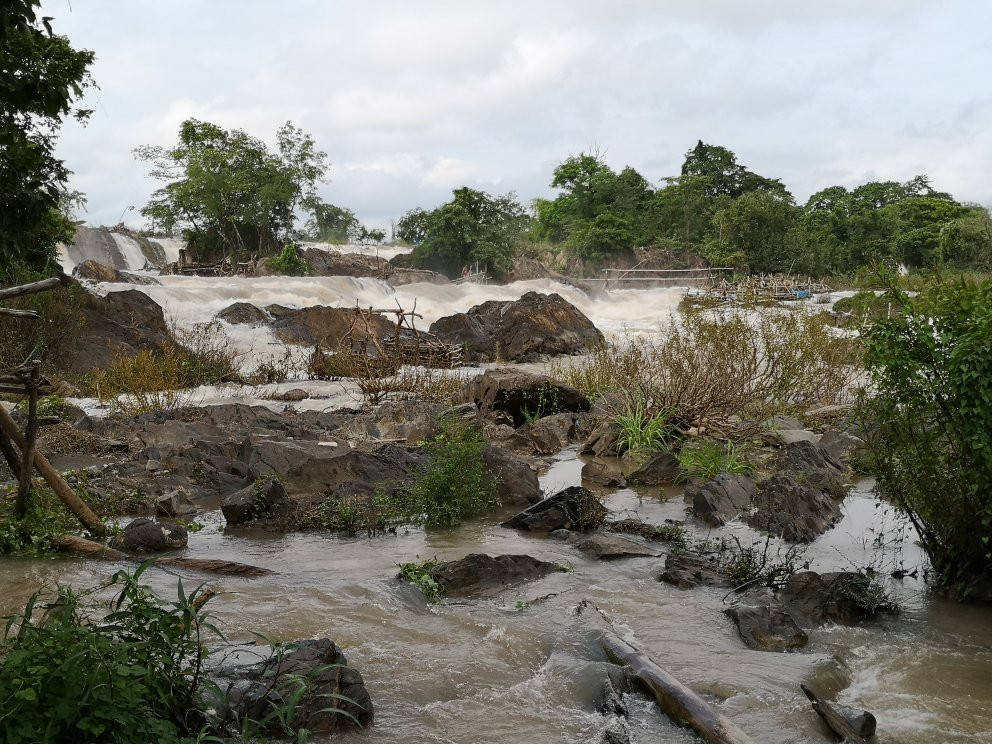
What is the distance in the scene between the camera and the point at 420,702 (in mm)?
4383

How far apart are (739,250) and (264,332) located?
27650 millimetres

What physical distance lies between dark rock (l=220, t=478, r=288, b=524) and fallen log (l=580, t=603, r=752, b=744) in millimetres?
4174

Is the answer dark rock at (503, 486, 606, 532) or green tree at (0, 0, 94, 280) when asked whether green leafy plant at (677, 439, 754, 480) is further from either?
green tree at (0, 0, 94, 280)

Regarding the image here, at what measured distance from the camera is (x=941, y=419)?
537 cm

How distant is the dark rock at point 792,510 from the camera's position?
735cm

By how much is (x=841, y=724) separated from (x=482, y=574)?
2.77 meters

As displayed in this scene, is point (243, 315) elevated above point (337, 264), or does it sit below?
below

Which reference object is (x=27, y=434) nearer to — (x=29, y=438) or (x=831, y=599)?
(x=29, y=438)

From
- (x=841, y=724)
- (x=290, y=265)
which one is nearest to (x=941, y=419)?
(x=841, y=724)

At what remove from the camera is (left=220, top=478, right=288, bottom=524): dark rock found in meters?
7.92

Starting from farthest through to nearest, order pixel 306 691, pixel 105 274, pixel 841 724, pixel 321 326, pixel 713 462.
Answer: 1. pixel 105 274
2. pixel 321 326
3. pixel 713 462
4. pixel 841 724
5. pixel 306 691

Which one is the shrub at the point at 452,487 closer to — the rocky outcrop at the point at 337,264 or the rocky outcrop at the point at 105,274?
the rocky outcrop at the point at 105,274

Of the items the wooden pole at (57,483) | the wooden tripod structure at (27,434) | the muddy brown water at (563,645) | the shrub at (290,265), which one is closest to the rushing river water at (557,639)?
the muddy brown water at (563,645)

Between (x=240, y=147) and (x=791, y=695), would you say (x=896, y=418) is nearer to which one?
(x=791, y=695)
